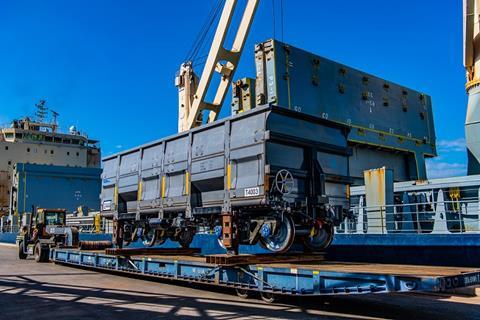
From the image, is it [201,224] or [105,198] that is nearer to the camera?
[201,224]

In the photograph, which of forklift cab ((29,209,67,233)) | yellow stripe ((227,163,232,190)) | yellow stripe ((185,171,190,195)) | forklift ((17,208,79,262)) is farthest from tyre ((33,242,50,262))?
yellow stripe ((227,163,232,190))

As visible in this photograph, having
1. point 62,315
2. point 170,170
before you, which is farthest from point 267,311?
point 170,170

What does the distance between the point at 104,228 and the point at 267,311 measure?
18.9 metres

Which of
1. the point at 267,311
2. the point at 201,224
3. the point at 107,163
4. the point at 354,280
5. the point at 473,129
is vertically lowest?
the point at 267,311

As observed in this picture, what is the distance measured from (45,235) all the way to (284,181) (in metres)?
14.7

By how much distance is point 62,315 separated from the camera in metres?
7.30

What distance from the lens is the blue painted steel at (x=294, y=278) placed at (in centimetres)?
609

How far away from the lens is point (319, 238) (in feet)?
32.8

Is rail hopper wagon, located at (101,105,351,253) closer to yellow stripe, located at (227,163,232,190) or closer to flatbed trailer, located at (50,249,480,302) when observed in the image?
yellow stripe, located at (227,163,232,190)

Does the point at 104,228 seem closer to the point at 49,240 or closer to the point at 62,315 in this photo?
the point at 49,240

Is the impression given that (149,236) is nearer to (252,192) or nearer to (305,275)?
(252,192)

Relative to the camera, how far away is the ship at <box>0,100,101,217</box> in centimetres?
4178

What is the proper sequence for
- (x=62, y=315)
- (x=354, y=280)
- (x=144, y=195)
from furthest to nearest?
(x=144, y=195)
(x=62, y=315)
(x=354, y=280)

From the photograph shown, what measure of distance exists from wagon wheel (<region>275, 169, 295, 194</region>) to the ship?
3852 centimetres
